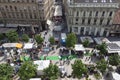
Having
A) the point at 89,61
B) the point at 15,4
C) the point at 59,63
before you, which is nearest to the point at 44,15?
the point at 15,4

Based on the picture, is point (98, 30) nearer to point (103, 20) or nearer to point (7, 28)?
point (103, 20)

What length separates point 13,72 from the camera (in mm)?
53906

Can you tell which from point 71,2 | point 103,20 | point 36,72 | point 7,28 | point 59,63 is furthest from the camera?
point 7,28

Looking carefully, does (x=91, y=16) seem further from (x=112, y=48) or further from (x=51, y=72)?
(x=51, y=72)

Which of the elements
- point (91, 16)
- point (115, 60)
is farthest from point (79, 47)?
point (115, 60)

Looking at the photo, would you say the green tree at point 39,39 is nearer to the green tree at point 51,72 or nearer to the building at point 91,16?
the building at point 91,16

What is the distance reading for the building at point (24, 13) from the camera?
226ft

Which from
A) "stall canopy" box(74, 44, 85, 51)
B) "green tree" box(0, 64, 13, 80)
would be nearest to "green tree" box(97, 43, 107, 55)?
"stall canopy" box(74, 44, 85, 51)

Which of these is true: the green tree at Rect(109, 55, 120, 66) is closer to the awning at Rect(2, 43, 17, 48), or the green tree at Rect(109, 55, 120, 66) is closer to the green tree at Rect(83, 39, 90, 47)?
the green tree at Rect(83, 39, 90, 47)

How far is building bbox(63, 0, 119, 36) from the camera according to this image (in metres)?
64.6

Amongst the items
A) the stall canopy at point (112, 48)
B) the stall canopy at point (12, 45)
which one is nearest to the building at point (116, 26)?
the stall canopy at point (112, 48)

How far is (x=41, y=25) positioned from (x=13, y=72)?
29604mm

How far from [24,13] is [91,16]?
100ft

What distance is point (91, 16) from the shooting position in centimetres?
6750
